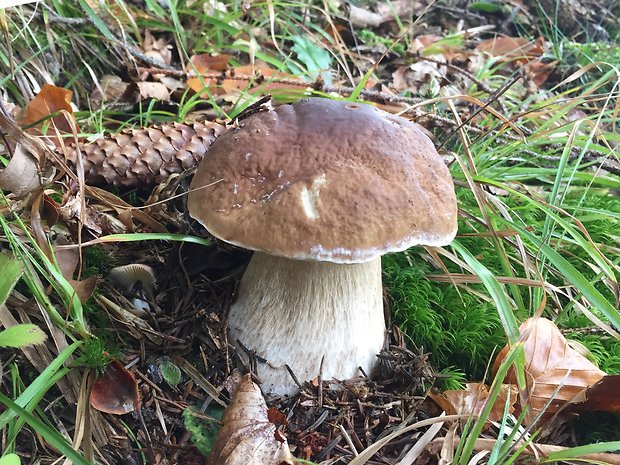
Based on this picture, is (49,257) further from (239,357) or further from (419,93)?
(419,93)

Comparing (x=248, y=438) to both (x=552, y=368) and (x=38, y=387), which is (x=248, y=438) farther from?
(x=552, y=368)

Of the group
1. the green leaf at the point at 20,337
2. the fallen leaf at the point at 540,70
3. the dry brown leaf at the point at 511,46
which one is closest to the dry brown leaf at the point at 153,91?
the green leaf at the point at 20,337

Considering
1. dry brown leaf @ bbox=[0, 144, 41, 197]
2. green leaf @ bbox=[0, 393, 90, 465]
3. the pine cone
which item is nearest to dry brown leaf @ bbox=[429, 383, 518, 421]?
green leaf @ bbox=[0, 393, 90, 465]

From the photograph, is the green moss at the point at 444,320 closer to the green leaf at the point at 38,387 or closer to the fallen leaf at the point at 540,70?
the green leaf at the point at 38,387

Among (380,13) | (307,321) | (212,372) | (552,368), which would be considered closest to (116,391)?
(212,372)

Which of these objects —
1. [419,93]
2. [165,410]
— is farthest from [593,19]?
[165,410]

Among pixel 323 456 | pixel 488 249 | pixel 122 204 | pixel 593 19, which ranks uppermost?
pixel 122 204
